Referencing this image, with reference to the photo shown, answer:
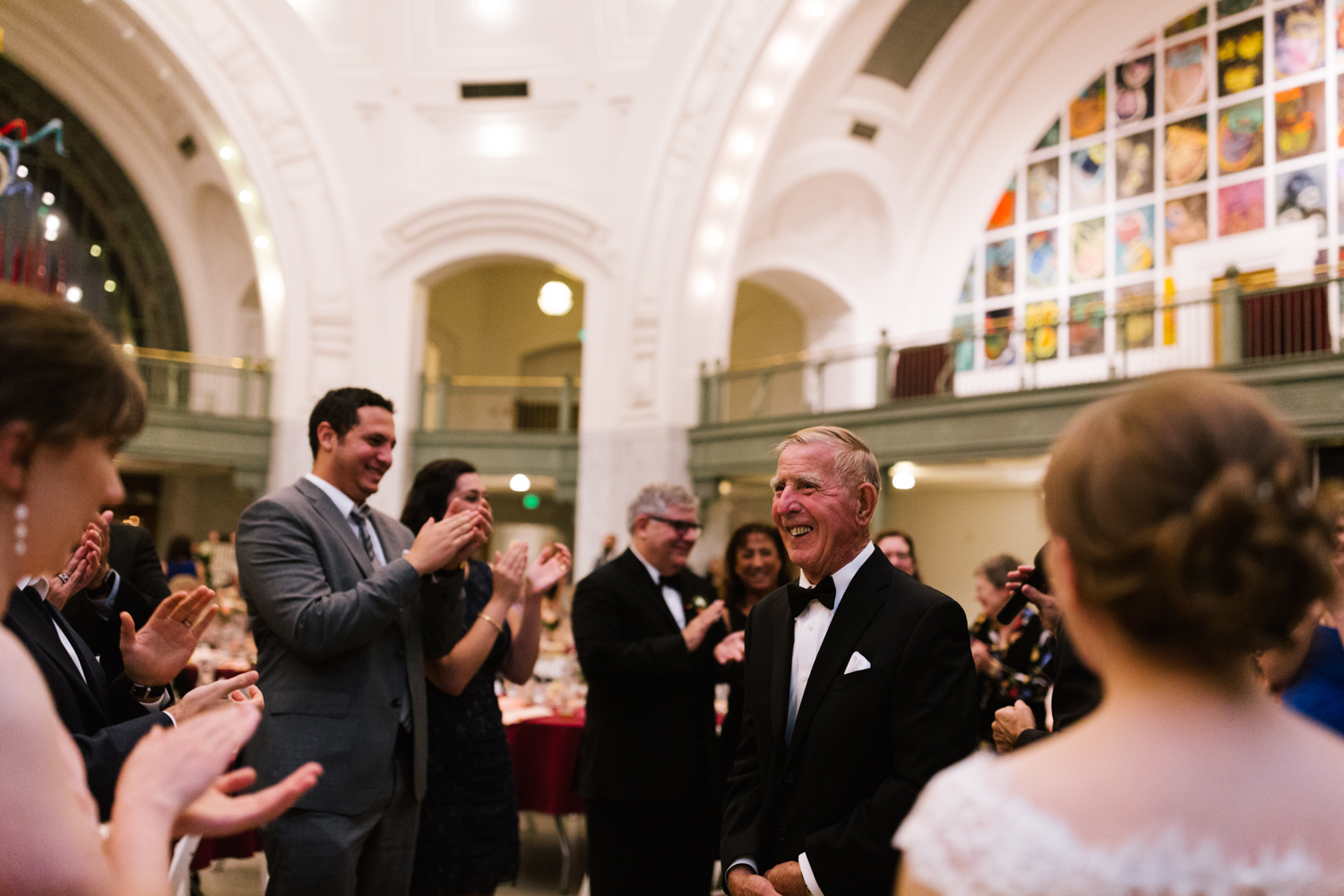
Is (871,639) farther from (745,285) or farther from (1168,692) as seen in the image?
(745,285)

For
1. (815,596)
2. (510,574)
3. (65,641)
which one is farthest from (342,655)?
(815,596)

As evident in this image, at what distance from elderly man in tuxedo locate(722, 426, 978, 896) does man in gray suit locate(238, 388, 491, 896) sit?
3.18 feet

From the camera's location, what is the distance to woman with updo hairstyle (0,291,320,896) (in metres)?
1.15

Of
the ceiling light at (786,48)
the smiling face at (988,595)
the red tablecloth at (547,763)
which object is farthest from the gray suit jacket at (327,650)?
the ceiling light at (786,48)

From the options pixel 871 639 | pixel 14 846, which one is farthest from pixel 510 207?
pixel 14 846

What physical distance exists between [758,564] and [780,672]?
2.02m

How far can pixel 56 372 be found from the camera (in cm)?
126

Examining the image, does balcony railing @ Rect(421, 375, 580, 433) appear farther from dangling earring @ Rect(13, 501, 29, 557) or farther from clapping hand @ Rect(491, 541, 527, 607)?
dangling earring @ Rect(13, 501, 29, 557)

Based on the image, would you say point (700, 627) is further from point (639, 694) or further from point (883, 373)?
point (883, 373)

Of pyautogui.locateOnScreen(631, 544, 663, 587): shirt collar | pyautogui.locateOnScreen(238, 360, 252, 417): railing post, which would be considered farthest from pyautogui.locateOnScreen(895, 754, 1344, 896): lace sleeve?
pyautogui.locateOnScreen(238, 360, 252, 417): railing post

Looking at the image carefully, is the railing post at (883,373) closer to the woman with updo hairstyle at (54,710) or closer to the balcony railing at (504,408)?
the balcony railing at (504,408)

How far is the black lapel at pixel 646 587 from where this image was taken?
13.4 ft

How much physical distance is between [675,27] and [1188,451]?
16.8m

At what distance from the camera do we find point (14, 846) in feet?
3.74
